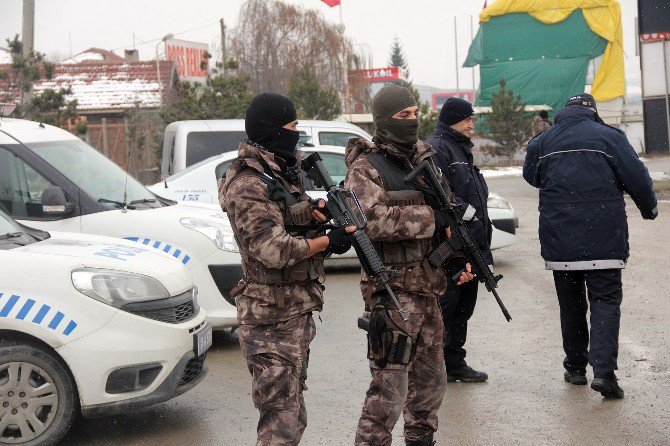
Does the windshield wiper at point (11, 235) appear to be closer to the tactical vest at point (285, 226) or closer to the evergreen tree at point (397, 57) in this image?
the tactical vest at point (285, 226)

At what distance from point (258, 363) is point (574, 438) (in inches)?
80.6

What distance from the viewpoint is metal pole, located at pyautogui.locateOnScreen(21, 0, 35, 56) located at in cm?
1877

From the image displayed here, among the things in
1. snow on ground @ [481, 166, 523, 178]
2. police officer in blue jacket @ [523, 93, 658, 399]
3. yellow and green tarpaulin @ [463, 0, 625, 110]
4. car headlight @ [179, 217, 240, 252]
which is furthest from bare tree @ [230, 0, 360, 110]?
police officer in blue jacket @ [523, 93, 658, 399]

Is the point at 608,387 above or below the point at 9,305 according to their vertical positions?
below

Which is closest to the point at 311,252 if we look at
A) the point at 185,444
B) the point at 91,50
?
the point at 185,444

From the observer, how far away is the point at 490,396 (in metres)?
6.33

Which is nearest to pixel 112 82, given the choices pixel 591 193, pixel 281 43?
pixel 281 43

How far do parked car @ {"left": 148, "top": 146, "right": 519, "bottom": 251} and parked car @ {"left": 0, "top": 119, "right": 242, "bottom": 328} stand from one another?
3493mm

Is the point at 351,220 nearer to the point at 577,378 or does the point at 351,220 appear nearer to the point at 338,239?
the point at 338,239

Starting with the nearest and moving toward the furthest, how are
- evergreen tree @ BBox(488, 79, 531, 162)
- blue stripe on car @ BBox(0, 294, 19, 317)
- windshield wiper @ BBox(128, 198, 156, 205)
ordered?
blue stripe on car @ BBox(0, 294, 19, 317), windshield wiper @ BBox(128, 198, 156, 205), evergreen tree @ BBox(488, 79, 531, 162)

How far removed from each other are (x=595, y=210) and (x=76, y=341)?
3095 millimetres

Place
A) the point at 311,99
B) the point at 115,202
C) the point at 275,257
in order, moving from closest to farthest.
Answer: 1. the point at 275,257
2. the point at 115,202
3. the point at 311,99

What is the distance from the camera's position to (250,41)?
43.7 meters

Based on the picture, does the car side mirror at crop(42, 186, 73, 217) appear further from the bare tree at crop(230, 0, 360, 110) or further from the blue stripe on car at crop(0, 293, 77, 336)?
the bare tree at crop(230, 0, 360, 110)
